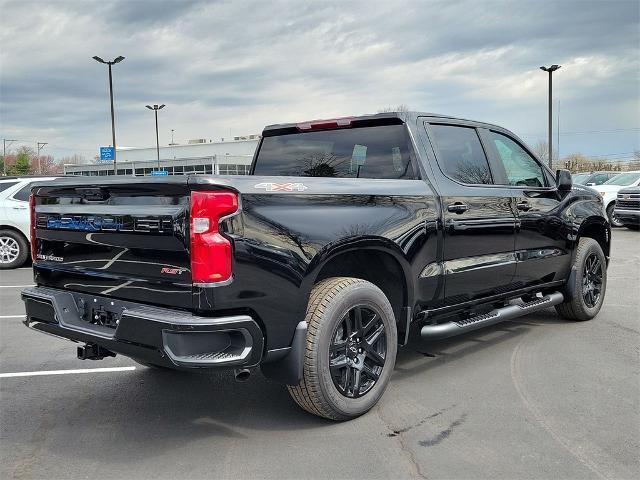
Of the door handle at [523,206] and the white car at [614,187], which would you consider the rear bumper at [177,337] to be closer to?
the door handle at [523,206]

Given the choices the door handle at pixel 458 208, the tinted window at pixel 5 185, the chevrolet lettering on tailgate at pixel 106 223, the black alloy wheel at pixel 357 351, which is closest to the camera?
the chevrolet lettering on tailgate at pixel 106 223

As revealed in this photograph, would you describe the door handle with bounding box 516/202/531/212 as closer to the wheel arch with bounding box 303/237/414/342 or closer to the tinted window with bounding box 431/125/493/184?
the tinted window with bounding box 431/125/493/184

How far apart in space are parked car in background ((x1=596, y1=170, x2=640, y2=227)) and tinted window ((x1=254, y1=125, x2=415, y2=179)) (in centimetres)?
1508

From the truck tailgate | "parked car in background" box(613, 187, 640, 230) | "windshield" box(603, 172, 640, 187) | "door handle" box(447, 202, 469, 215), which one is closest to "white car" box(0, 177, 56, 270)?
the truck tailgate

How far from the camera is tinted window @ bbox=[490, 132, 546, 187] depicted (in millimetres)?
5273

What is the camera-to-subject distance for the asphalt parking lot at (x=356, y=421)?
3.17 metres

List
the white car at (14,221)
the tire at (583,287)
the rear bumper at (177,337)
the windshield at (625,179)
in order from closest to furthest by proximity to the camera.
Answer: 1. the rear bumper at (177,337)
2. the tire at (583,287)
3. the white car at (14,221)
4. the windshield at (625,179)

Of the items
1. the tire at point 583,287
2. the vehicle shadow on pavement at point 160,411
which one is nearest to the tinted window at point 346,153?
the vehicle shadow on pavement at point 160,411

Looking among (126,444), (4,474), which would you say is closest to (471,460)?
(126,444)

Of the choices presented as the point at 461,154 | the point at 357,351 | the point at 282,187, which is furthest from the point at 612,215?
the point at 282,187

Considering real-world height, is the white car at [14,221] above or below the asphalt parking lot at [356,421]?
above

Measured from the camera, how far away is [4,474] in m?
3.11

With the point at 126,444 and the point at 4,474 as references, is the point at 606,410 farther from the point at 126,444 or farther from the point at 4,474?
the point at 4,474

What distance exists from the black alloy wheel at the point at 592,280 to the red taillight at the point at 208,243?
14.5 feet
